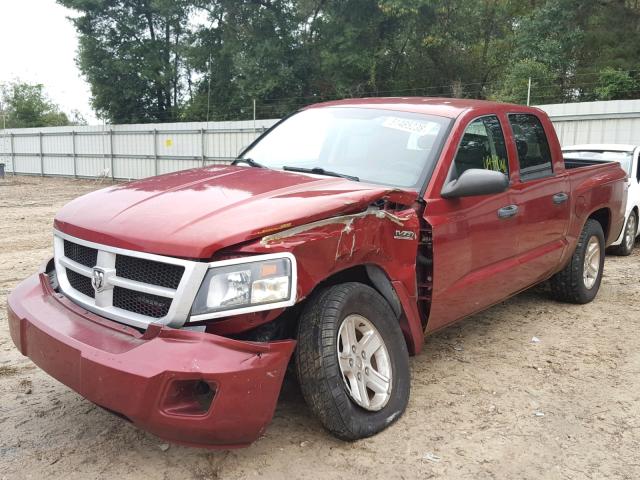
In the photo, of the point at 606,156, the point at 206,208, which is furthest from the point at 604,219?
the point at 206,208

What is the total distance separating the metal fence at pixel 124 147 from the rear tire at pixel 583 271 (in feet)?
47.6

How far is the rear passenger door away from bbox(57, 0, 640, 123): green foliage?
43.6 feet

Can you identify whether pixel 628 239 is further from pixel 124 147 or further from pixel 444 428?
pixel 124 147

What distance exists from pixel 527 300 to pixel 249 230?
4.14m

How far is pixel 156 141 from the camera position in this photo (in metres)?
23.4

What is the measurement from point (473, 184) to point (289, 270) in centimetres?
146

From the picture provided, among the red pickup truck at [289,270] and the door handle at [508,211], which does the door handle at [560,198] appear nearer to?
the red pickup truck at [289,270]

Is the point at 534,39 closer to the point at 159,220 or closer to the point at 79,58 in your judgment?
the point at 159,220

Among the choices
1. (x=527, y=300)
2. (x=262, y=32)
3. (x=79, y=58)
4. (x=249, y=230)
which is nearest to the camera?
(x=249, y=230)

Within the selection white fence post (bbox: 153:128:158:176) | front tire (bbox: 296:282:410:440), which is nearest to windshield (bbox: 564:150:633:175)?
front tire (bbox: 296:282:410:440)

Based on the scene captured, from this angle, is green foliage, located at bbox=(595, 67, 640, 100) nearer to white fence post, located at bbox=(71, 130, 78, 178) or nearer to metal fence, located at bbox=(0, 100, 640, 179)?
metal fence, located at bbox=(0, 100, 640, 179)

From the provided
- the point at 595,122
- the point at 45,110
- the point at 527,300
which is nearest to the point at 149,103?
the point at 45,110

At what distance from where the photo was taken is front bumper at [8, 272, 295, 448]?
233 cm

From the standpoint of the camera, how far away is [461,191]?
3508 mm
